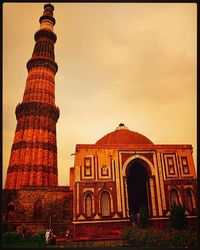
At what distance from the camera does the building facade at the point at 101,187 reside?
15.4 m

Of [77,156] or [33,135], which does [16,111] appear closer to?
[33,135]

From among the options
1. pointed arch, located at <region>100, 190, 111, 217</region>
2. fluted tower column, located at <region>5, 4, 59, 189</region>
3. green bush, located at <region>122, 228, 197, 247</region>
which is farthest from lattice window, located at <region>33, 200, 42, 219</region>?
green bush, located at <region>122, 228, 197, 247</region>

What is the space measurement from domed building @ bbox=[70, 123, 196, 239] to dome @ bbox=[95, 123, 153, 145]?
2.38m

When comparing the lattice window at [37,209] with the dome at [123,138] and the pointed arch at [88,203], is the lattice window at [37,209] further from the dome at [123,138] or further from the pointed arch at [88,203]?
the dome at [123,138]

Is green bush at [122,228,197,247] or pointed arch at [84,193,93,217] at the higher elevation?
pointed arch at [84,193,93,217]

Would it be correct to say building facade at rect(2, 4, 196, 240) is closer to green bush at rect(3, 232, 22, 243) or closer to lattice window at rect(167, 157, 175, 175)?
lattice window at rect(167, 157, 175, 175)

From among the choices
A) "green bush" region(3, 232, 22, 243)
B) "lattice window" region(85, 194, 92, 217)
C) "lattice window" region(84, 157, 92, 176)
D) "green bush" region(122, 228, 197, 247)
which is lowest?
"green bush" region(3, 232, 22, 243)

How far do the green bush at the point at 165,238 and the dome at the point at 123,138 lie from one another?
774 centimetres

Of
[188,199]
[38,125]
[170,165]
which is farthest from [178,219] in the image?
[38,125]

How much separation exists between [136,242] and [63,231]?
6777 mm

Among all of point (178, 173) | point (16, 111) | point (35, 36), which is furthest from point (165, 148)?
point (35, 36)

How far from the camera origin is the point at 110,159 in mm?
16453

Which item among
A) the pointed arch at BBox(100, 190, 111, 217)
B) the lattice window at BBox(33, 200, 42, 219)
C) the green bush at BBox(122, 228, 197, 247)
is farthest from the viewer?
the lattice window at BBox(33, 200, 42, 219)

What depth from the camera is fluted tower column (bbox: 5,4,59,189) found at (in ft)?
72.8
